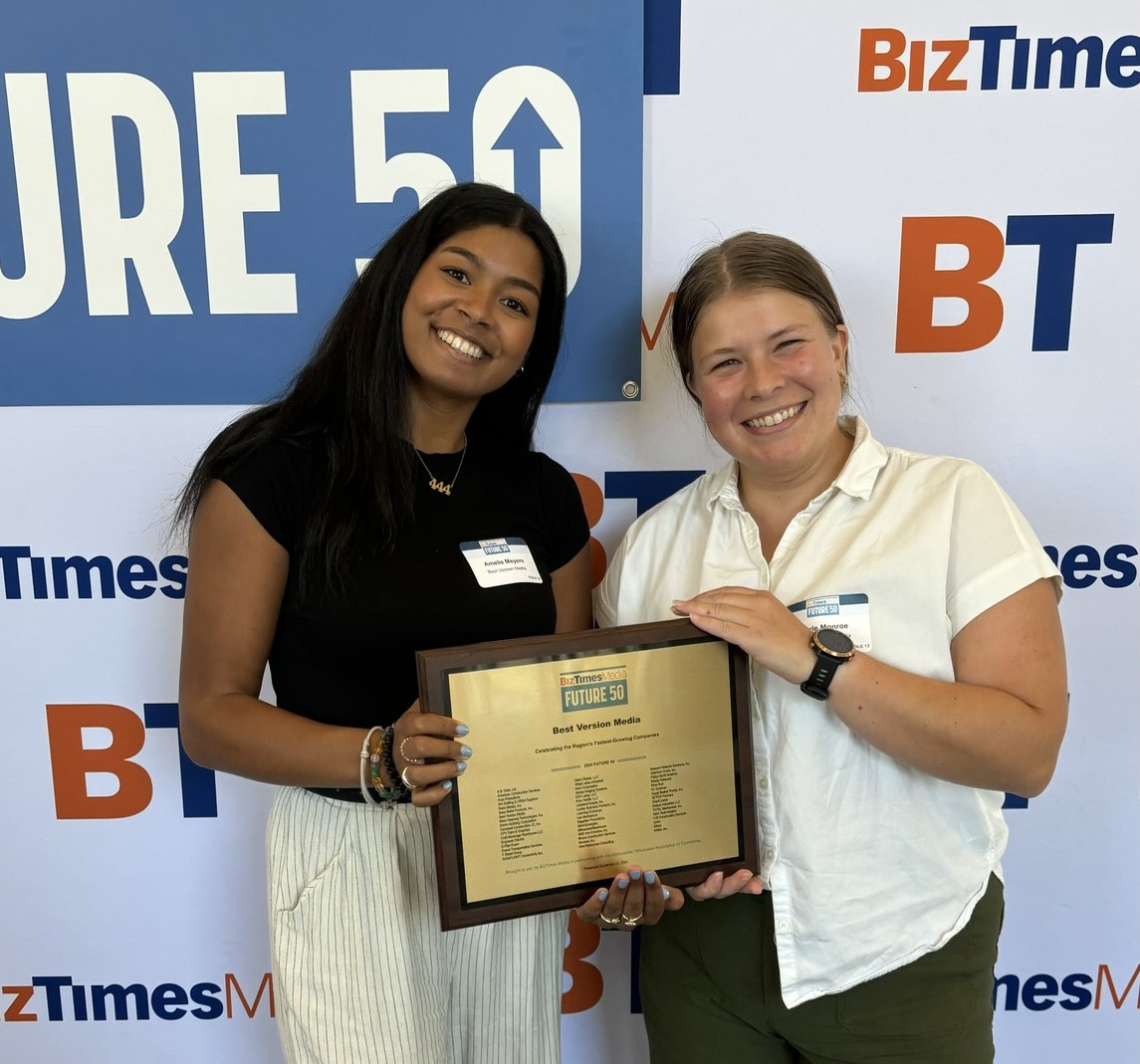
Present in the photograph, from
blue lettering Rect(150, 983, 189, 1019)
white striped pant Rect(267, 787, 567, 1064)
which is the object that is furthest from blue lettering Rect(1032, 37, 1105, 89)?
blue lettering Rect(150, 983, 189, 1019)

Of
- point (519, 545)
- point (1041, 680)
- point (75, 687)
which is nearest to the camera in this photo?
point (1041, 680)

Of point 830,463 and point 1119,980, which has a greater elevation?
point 830,463

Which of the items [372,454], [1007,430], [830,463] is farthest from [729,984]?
[1007,430]

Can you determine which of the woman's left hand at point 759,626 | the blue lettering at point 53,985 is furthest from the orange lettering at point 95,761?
the woman's left hand at point 759,626

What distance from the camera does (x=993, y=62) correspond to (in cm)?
153

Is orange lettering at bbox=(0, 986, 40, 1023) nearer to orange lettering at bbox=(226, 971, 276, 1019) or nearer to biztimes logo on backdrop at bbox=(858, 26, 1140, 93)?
orange lettering at bbox=(226, 971, 276, 1019)

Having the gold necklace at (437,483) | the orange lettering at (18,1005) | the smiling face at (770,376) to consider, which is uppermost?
the smiling face at (770,376)

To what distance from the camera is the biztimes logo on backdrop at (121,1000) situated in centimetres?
187

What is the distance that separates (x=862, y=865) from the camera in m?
1.17

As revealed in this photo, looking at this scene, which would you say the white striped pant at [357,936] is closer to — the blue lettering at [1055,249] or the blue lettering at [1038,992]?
the blue lettering at [1038,992]

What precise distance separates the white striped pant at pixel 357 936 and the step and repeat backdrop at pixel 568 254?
0.61m

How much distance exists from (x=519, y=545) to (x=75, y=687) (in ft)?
3.41

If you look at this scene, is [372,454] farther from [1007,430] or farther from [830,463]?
[1007,430]

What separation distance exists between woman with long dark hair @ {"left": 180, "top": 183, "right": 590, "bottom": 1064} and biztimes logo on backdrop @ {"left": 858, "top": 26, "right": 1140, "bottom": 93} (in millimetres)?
701
